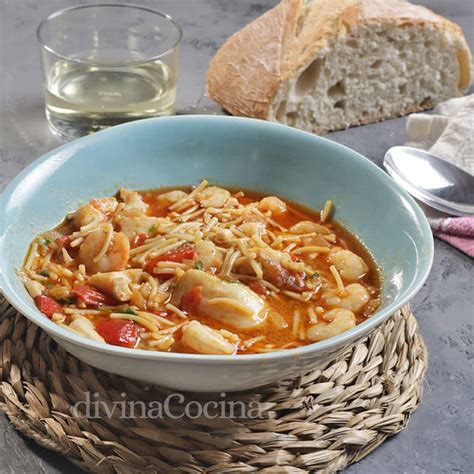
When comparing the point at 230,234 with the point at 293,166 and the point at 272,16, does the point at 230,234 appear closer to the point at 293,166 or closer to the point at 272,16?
the point at 293,166

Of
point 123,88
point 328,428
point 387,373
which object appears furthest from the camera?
point 123,88

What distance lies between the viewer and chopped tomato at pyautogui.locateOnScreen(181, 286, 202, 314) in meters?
3.05

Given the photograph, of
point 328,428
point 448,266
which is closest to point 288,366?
point 328,428

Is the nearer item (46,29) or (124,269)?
(124,269)

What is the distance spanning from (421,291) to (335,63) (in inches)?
56.8

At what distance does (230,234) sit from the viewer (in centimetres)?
336

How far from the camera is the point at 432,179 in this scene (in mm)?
4363

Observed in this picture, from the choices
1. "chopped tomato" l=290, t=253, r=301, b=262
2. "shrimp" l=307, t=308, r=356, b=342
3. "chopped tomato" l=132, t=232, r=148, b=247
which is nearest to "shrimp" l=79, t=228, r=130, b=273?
"chopped tomato" l=132, t=232, r=148, b=247

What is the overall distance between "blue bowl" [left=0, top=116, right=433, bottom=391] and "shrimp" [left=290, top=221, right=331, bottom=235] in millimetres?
99

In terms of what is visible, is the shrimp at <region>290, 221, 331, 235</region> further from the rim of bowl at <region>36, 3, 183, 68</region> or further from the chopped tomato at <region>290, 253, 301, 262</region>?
the rim of bowl at <region>36, 3, 183, 68</region>

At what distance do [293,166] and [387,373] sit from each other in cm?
98

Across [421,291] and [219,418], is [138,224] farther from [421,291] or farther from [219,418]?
[421,291]

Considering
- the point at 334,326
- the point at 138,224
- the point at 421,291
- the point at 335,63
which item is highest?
the point at 334,326

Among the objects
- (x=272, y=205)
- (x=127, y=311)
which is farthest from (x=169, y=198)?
(x=127, y=311)
